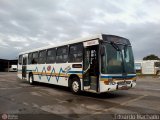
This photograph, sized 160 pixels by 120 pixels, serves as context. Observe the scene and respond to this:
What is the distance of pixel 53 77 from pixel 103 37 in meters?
5.80

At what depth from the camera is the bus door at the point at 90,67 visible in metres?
11.3

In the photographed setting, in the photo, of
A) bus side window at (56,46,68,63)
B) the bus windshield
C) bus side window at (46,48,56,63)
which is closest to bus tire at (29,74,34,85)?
bus side window at (46,48,56,63)

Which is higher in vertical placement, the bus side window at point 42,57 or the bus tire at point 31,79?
the bus side window at point 42,57

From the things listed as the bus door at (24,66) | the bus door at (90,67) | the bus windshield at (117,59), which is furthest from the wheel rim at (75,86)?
the bus door at (24,66)

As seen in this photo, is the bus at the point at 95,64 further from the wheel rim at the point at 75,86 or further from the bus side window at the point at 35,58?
the bus side window at the point at 35,58

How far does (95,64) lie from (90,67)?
17.5 inches

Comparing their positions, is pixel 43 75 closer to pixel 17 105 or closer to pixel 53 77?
pixel 53 77

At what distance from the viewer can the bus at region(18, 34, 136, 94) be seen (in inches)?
412

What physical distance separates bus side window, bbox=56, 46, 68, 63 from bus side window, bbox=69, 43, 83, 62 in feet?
2.01

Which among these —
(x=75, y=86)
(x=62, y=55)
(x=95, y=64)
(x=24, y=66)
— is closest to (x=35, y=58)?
(x=24, y=66)

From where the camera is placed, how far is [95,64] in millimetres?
11344

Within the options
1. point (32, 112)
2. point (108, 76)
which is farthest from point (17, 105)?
point (108, 76)

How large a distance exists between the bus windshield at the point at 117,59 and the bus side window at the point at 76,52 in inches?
79.0

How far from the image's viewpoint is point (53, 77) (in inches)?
595
